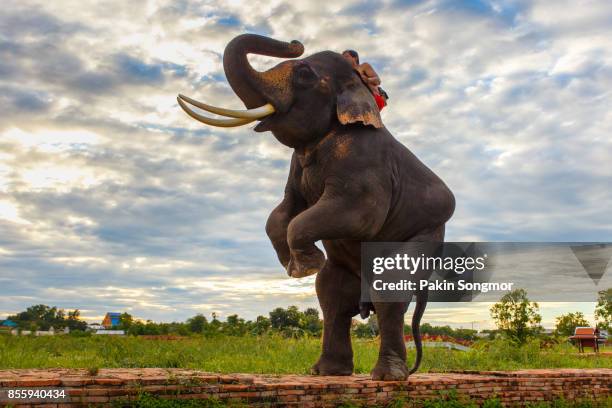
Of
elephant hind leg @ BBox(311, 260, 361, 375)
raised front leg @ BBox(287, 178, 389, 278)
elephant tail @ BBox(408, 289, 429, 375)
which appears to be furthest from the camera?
elephant hind leg @ BBox(311, 260, 361, 375)

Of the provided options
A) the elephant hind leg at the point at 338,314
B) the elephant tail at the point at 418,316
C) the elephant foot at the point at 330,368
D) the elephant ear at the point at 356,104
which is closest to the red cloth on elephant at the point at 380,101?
the elephant ear at the point at 356,104

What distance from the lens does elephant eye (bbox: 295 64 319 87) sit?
525cm

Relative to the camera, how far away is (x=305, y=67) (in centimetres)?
530

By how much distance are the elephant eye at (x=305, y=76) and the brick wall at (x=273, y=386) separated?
7.36ft

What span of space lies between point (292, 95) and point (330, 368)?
7.68ft

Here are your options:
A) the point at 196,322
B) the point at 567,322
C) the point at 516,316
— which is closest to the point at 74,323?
the point at 196,322

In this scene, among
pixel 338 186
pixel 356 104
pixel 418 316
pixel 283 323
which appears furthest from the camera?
pixel 283 323

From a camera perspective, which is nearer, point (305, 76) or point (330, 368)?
point (305, 76)

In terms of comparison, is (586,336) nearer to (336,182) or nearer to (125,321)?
(125,321)

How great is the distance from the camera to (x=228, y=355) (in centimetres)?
870

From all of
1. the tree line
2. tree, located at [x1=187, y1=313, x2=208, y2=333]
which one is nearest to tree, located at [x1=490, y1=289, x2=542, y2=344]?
the tree line

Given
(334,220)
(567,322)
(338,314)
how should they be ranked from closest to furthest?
(334,220), (338,314), (567,322)

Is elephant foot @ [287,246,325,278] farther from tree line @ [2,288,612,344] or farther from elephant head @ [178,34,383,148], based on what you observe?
tree line @ [2,288,612,344]

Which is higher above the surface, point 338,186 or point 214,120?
point 214,120
